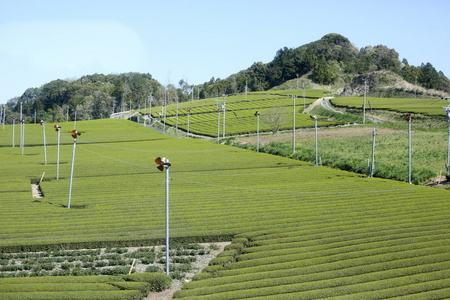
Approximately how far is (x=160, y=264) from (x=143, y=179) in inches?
1061

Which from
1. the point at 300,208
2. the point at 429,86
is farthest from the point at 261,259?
the point at 429,86

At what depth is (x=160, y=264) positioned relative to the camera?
26953 millimetres

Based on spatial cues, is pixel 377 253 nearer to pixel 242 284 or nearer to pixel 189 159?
pixel 242 284

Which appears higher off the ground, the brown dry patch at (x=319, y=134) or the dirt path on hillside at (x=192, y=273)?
the brown dry patch at (x=319, y=134)

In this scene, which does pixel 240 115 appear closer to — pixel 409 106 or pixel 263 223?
pixel 409 106

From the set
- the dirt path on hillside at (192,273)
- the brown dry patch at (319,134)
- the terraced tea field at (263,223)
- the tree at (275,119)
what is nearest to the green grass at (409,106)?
the brown dry patch at (319,134)

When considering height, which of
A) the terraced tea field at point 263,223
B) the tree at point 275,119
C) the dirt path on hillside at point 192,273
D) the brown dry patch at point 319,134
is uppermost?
the tree at point 275,119

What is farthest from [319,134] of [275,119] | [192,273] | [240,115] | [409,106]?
[192,273]

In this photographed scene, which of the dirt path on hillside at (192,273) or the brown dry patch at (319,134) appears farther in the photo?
the brown dry patch at (319,134)

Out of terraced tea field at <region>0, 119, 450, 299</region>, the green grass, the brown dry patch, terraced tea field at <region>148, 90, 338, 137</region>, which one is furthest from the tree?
terraced tea field at <region>0, 119, 450, 299</region>

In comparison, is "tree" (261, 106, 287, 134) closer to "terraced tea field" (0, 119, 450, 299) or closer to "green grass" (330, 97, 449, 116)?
"green grass" (330, 97, 449, 116)

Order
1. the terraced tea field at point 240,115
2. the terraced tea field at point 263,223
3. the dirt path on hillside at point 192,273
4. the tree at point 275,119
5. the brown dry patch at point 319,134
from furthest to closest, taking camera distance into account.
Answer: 1. the terraced tea field at point 240,115
2. the tree at point 275,119
3. the brown dry patch at point 319,134
4. the dirt path on hillside at point 192,273
5. the terraced tea field at point 263,223

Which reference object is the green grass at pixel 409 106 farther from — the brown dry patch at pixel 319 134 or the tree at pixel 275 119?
the tree at pixel 275 119

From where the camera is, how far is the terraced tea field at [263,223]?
21.9 meters
